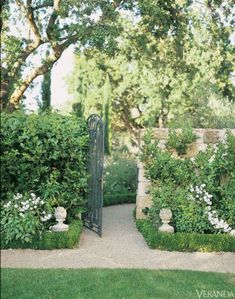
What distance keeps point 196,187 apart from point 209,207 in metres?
0.41

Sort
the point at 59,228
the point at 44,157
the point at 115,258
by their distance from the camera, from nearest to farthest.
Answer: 1. the point at 115,258
2. the point at 59,228
3. the point at 44,157

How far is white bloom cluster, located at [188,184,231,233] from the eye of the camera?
6961 millimetres

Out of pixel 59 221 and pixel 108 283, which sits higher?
pixel 59 221

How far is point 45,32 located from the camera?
12711 millimetres

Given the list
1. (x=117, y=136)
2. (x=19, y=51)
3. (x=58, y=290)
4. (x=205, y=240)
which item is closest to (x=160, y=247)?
(x=205, y=240)

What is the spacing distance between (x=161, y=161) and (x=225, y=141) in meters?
1.32

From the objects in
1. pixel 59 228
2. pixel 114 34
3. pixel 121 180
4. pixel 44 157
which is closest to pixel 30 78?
pixel 114 34

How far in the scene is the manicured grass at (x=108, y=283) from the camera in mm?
4292

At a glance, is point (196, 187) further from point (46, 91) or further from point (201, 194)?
point (46, 91)

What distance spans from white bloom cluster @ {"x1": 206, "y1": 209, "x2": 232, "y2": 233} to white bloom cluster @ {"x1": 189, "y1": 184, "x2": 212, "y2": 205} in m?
0.18

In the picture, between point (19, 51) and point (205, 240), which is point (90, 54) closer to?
point (19, 51)

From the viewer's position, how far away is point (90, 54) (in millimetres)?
14656

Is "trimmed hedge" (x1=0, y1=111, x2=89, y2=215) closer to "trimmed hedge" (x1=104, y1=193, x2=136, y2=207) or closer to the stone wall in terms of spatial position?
the stone wall

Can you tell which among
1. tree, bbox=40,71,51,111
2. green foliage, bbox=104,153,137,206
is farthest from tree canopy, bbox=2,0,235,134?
green foliage, bbox=104,153,137,206
